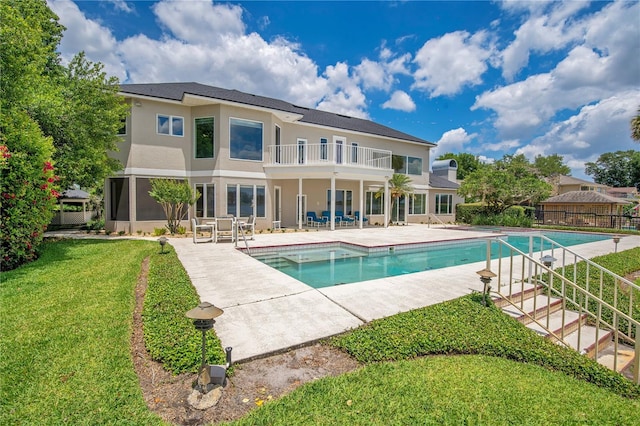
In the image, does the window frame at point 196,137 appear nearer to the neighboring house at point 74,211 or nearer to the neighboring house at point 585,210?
the neighboring house at point 74,211

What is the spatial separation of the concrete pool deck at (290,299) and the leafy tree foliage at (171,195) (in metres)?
5.80

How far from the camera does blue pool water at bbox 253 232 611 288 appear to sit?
810 centimetres

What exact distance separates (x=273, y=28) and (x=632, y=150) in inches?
2992

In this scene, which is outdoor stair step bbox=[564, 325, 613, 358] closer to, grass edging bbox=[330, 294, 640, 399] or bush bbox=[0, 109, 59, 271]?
grass edging bbox=[330, 294, 640, 399]

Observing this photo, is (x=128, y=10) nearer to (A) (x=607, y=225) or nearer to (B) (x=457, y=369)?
(B) (x=457, y=369)

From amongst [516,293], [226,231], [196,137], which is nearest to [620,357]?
[516,293]

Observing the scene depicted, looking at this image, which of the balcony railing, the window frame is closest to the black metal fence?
the balcony railing

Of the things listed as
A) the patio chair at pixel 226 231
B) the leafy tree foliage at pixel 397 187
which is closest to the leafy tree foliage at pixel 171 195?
the patio chair at pixel 226 231

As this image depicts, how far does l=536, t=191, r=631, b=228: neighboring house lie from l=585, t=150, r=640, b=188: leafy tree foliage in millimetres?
46145

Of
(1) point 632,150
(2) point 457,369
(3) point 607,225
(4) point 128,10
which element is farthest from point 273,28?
(1) point 632,150

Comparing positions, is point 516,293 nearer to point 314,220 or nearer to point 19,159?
point 19,159

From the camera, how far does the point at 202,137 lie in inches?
599

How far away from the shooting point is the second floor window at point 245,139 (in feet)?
50.0

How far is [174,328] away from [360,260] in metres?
7.21
